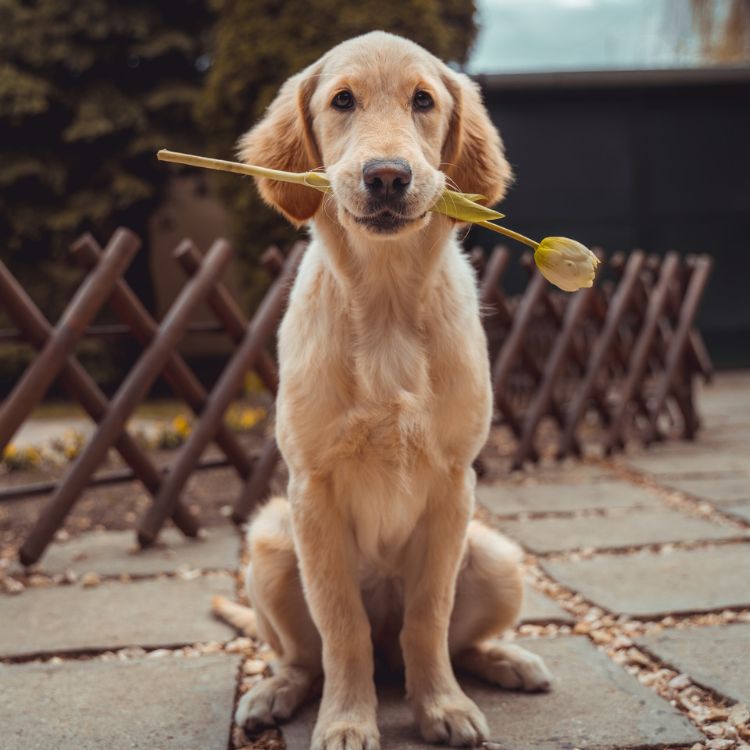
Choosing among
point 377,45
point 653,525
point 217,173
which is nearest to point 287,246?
point 217,173

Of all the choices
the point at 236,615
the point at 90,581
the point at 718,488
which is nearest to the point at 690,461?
the point at 718,488

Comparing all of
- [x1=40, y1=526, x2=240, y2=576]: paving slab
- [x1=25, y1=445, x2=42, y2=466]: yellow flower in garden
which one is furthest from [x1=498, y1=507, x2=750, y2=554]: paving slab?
[x1=25, y1=445, x2=42, y2=466]: yellow flower in garden

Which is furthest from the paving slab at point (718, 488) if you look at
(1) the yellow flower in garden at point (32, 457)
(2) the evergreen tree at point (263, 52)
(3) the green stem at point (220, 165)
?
(2) the evergreen tree at point (263, 52)

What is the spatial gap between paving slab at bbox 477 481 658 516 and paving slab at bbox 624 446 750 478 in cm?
49

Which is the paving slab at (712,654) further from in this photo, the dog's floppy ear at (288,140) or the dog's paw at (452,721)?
the dog's floppy ear at (288,140)

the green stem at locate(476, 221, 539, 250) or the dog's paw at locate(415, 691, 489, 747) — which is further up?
the green stem at locate(476, 221, 539, 250)

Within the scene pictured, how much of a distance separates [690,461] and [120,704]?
4.14m

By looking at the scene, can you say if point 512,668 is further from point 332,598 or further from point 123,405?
point 123,405

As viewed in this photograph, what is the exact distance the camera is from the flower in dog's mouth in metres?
1.79

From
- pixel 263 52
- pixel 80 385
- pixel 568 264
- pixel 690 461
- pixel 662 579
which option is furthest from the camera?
pixel 263 52

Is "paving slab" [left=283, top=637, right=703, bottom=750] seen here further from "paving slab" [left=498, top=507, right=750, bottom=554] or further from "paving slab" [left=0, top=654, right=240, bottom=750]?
"paving slab" [left=498, top=507, right=750, bottom=554]

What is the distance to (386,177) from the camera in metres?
1.88

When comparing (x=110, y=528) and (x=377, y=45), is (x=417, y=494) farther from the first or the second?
(x=110, y=528)

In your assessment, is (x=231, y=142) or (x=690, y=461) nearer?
A: (x=690, y=461)
